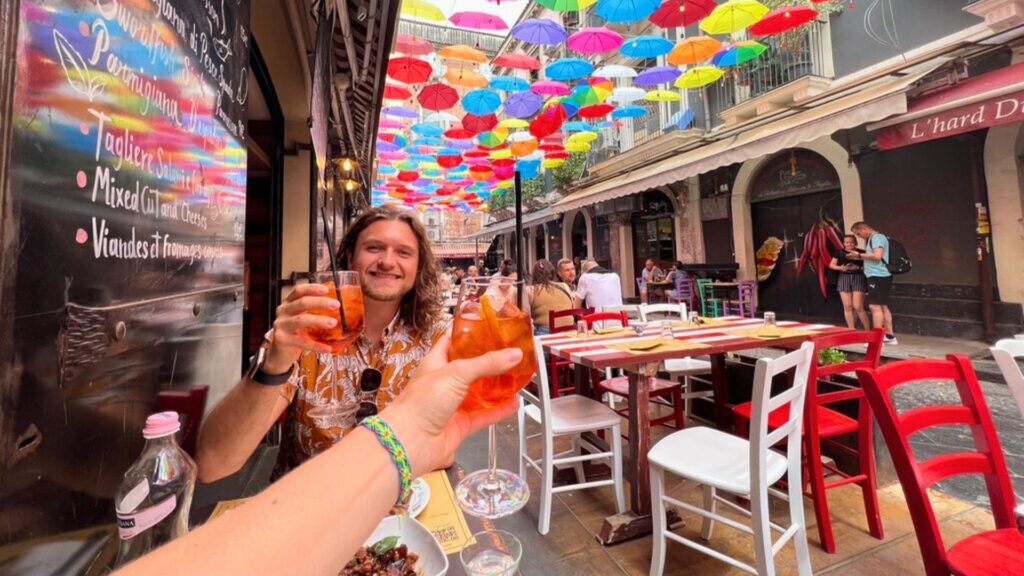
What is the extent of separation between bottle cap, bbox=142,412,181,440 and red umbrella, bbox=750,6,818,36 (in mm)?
6571

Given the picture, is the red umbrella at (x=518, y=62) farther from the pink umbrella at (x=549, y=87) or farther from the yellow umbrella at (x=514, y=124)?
the yellow umbrella at (x=514, y=124)

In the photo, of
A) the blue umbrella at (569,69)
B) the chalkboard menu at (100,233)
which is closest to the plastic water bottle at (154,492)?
the chalkboard menu at (100,233)

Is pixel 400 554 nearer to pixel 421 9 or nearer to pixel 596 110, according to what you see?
pixel 421 9

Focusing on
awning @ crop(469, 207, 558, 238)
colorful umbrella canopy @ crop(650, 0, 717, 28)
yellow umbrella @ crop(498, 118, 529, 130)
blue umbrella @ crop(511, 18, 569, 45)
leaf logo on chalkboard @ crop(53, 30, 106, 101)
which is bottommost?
leaf logo on chalkboard @ crop(53, 30, 106, 101)

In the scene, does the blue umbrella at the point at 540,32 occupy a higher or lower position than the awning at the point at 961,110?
higher

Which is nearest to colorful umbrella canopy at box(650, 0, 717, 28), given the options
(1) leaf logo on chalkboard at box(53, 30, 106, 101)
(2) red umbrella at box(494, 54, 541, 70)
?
(2) red umbrella at box(494, 54, 541, 70)

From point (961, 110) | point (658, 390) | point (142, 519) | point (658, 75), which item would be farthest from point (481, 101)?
point (142, 519)

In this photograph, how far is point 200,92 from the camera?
1150mm

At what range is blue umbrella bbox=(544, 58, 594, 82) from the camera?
242 inches

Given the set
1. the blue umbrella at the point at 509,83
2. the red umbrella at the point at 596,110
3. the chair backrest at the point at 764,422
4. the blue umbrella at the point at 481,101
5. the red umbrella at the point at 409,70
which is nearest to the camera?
the chair backrest at the point at 764,422

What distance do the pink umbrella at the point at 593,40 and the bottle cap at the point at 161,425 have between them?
20.8 feet

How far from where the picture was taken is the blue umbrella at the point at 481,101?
22.2ft

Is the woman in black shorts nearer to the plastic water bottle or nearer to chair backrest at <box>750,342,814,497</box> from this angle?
chair backrest at <box>750,342,814,497</box>

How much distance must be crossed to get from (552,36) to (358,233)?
538cm
